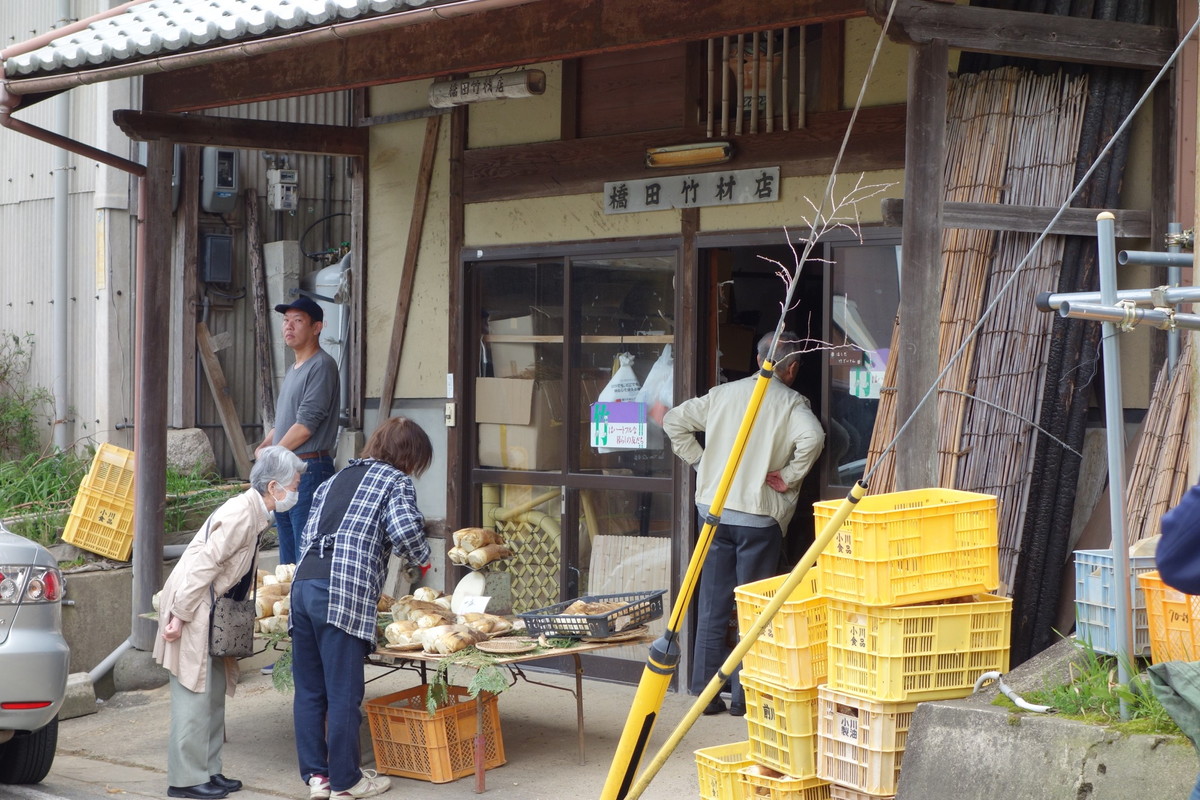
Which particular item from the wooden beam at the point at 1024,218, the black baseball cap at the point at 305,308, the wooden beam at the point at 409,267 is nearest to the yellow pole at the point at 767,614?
the wooden beam at the point at 1024,218

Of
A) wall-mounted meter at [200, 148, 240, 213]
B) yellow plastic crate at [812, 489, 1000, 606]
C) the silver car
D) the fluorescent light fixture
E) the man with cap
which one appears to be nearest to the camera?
yellow plastic crate at [812, 489, 1000, 606]

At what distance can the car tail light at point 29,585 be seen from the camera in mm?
6012

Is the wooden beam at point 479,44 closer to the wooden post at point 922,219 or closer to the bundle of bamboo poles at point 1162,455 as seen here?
the wooden post at point 922,219

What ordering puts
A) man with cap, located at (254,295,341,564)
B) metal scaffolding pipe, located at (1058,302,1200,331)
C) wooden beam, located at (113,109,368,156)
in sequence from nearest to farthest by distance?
metal scaffolding pipe, located at (1058,302,1200,331)
wooden beam, located at (113,109,368,156)
man with cap, located at (254,295,341,564)

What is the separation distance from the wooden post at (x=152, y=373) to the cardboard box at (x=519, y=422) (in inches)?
81.9

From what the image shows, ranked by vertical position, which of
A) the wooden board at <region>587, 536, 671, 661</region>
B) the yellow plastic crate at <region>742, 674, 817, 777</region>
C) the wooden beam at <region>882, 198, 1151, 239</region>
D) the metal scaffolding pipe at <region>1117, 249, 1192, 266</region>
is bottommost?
the yellow plastic crate at <region>742, 674, 817, 777</region>

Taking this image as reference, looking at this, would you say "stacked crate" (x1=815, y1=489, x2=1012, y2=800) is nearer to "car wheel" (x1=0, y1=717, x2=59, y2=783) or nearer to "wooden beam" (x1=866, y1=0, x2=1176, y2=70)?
"wooden beam" (x1=866, y1=0, x2=1176, y2=70)

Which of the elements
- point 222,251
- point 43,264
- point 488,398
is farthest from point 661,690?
point 43,264

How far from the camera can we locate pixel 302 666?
20.2 ft

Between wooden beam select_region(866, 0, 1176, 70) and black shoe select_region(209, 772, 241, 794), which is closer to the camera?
wooden beam select_region(866, 0, 1176, 70)

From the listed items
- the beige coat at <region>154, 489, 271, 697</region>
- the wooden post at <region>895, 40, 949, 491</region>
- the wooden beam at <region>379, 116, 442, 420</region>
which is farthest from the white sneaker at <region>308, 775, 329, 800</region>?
the wooden beam at <region>379, 116, 442, 420</region>

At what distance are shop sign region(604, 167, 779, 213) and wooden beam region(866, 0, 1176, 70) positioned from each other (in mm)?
1807

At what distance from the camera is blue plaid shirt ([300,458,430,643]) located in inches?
237

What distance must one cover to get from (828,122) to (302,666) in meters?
3.94
